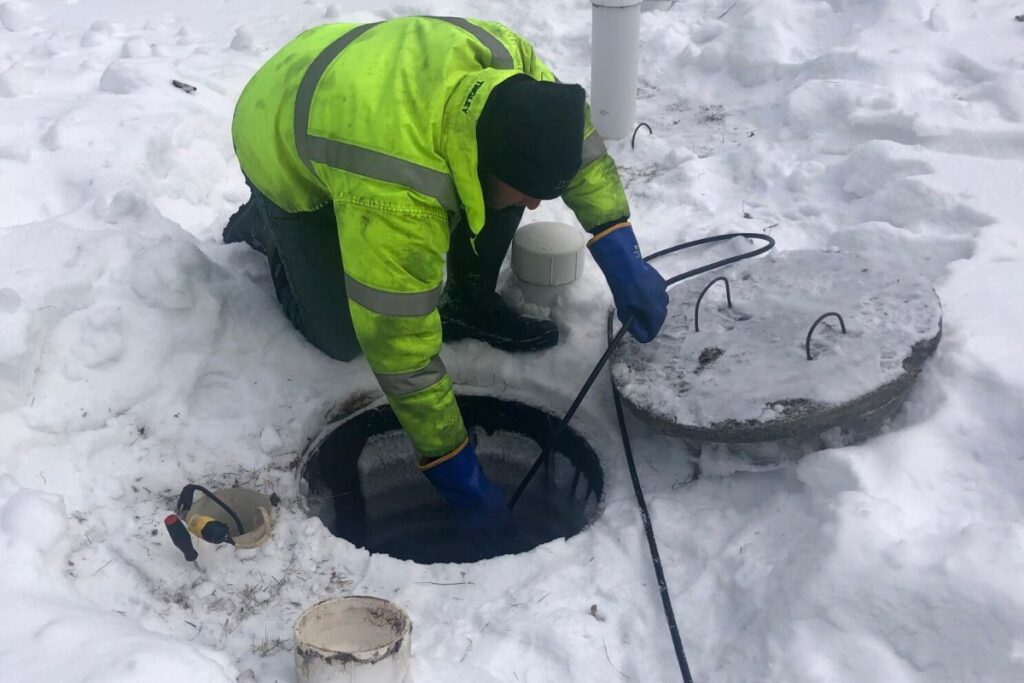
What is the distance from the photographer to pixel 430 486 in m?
2.94

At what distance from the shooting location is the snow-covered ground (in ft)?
5.40

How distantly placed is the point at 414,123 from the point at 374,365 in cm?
56

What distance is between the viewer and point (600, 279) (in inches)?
111

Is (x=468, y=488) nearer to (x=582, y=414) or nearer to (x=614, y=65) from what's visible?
(x=582, y=414)

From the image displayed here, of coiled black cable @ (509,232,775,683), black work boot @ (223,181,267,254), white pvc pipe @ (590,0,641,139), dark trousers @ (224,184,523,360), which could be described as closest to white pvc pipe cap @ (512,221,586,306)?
dark trousers @ (224,184,523,360)

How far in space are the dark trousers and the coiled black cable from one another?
1.41 feet

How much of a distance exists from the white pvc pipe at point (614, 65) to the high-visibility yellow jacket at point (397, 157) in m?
1.50

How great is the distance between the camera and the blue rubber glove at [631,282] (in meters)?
2.29

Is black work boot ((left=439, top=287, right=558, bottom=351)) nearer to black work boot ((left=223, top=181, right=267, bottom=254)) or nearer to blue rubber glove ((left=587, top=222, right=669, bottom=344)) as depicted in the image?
blue rubber glove ((left=587, top=222, right=669, bottom=344))

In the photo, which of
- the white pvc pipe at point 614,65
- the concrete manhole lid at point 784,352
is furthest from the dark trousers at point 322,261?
the white pvc pipe at point 614,65

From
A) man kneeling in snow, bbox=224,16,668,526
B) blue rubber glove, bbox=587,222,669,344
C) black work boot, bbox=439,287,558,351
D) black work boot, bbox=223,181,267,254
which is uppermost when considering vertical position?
man kneeling in snow, bbox=224,16,668,526

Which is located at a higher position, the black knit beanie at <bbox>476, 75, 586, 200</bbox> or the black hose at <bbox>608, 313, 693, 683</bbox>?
the black knit beanie at <bbox>476, 75, 586, 200</bbox>

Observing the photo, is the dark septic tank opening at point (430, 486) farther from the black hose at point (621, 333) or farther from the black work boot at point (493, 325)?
the black work boot at point (493, 325)

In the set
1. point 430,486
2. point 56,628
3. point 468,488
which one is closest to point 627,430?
point 468,488
